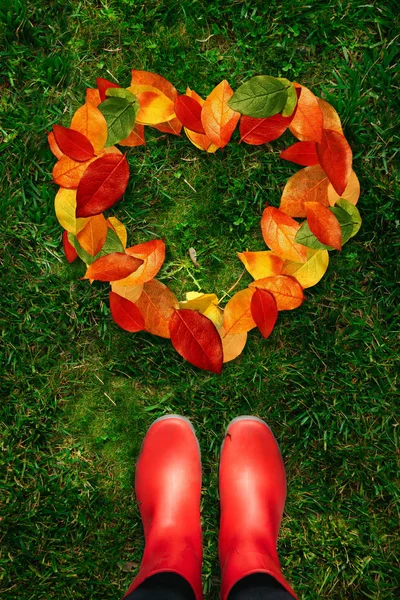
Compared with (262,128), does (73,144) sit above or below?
below

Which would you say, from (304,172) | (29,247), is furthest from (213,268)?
(29,247)

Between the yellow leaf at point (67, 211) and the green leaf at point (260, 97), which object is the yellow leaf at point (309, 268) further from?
the yellow leaf at point (67, 211)

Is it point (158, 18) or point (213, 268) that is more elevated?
point (158, 18)

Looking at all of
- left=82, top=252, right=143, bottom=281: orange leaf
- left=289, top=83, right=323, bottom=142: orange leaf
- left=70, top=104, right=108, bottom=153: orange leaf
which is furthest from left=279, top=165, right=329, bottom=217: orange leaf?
left=70, top=104, right=108, bottom=153: orange leaf

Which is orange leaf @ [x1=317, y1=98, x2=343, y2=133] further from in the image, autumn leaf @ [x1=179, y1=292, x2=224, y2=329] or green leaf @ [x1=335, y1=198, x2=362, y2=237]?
autumn leaf @ [x1=179, y1=292, x2=224, y2=329]

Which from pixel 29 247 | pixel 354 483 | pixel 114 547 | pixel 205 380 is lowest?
pixel 114 547

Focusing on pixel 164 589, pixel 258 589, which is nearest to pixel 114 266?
pixel 164 589

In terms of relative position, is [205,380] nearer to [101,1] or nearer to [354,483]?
[354,483]

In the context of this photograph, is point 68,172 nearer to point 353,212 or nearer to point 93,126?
point 93,126
